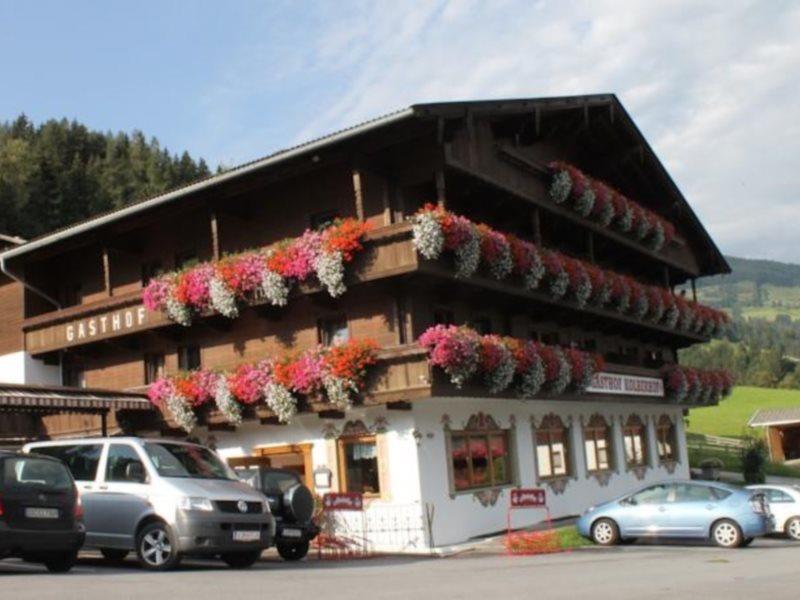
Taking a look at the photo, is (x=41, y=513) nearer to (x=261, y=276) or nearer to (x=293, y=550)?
(x=293, y=550)

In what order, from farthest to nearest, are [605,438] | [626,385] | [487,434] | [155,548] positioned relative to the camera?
[605,438] < [626,385] < [487,434] < [155,548]

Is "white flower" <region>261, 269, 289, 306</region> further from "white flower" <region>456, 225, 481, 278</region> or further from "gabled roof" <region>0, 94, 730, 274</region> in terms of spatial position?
"white flower" <region>456, 225, 481, 278</region>

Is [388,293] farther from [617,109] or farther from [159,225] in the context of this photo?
[617,109]

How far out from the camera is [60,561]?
13.2 m

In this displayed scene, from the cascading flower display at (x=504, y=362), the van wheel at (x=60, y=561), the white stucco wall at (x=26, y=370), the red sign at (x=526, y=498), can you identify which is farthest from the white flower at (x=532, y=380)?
the white stucco wall at (x=26, y=370)

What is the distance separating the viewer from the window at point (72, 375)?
28812mm

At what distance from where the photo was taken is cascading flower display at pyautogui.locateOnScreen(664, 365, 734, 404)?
33.0 metres

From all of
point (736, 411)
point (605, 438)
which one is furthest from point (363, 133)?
point (736, 411)

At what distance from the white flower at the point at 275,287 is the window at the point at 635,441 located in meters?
14.5

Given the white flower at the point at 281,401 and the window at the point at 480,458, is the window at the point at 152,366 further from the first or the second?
the window at the point at 480,458

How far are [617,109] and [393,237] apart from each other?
12.3 m

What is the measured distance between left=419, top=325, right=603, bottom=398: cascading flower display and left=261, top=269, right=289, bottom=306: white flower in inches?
141

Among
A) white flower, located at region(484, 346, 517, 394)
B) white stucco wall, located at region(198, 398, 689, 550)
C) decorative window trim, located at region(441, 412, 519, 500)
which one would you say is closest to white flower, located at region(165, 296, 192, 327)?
white stucco wall, located at region(198, 398, 689, 550)

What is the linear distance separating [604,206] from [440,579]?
17.6 metres
